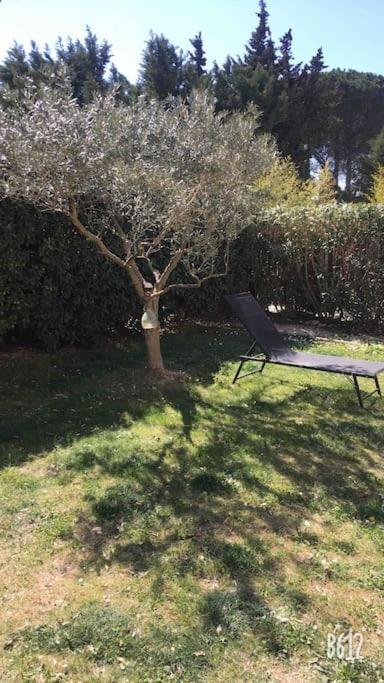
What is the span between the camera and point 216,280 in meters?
9.26

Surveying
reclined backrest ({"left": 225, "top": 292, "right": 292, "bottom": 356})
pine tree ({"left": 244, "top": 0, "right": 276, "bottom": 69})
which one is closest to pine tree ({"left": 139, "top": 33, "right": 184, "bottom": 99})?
pine tree ({"left": 244, "top": 0, "right": 276, "bottom": 69})

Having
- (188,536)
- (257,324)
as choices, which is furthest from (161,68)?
(188,536)

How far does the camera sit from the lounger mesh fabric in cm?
494

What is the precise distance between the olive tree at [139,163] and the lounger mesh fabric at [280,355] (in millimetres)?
863

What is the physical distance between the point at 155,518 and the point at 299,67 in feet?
102

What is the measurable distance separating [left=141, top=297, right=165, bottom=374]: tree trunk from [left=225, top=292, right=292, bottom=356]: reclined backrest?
866 mm

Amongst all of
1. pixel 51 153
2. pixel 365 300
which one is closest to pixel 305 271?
pixel 365 300

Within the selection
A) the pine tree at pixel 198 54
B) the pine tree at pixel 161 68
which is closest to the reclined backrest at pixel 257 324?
the pine tree at pixel 161 68

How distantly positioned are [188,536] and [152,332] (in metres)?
3.21

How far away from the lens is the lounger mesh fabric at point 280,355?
16.2ft

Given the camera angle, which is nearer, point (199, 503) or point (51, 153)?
point (199, 503)

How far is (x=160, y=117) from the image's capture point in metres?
4.98

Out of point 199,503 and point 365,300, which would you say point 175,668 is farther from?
point 365,300

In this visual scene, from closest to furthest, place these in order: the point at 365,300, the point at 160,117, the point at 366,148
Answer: the point at 160,117, the point at 365,300, the point at 366,148
